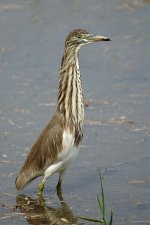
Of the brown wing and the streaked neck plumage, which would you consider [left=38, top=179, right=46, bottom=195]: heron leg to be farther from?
the streaked neck plumage

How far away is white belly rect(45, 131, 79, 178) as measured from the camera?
765 cm

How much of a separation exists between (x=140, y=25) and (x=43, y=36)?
1733mm

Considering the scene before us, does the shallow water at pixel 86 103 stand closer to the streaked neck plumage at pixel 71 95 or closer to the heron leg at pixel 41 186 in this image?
the heron leg at pixel 41 186

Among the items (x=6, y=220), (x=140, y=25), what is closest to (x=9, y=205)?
(x=6, y=220)

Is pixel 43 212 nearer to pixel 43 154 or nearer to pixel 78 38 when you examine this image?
pixel 43 154

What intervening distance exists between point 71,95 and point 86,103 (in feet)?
8.90

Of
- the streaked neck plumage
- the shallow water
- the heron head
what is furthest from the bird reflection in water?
the heron head

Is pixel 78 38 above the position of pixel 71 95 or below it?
above

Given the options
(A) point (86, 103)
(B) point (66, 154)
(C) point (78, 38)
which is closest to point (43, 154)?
(B) point (66, 154)

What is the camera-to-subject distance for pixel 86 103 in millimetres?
10492

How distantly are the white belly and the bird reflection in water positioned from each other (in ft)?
0.94

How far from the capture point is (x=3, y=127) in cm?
968

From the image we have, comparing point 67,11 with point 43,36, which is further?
point 67,11

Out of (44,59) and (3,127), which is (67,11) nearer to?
(44,59)
